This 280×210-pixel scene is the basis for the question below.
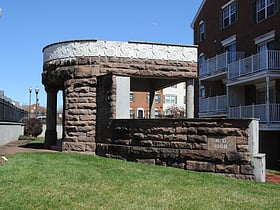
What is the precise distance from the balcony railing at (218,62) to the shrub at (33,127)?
13.9m

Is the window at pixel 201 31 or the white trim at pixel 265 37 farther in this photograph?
the window at pixel 201 31

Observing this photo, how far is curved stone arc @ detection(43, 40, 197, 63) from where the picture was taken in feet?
47.8

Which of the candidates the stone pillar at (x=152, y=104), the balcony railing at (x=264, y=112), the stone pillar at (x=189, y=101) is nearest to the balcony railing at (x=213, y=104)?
the balcony railing at (x=264, y=112)

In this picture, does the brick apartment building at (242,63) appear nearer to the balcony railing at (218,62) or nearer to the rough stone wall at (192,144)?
the balcony railing at (218,62)

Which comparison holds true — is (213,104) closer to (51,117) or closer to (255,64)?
(255,64)

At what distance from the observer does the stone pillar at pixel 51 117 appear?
1788 cm

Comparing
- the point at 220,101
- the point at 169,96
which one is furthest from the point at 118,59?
the point at 169,96

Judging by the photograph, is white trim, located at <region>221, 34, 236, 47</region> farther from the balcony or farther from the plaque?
the plaque

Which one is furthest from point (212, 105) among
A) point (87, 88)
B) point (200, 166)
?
point (200, 166)

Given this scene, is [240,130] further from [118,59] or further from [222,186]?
[118,59]

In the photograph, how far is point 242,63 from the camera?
24844mm

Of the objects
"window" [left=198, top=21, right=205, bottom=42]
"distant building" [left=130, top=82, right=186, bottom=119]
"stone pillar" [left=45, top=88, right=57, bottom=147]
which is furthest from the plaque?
"distant building" [left=130, top=82, right=186, bottom=119]

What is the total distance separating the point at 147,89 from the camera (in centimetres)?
1998

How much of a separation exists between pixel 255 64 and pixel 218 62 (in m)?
5.36
